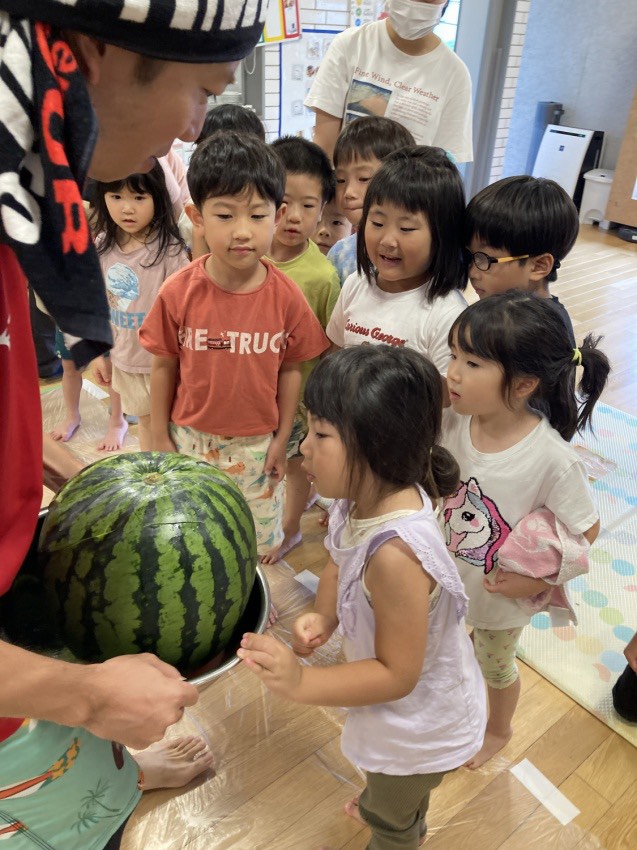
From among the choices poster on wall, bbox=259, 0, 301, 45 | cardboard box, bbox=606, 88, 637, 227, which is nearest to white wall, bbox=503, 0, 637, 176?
cardboard box, bbox=606, 88, 637, 227

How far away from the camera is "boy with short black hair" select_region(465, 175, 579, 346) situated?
5.85 feet

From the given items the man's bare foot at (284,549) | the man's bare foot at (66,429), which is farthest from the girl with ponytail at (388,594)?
the man's bare foot at (66,429)

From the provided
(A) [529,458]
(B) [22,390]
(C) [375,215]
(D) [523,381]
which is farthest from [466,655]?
(C) [375,215]

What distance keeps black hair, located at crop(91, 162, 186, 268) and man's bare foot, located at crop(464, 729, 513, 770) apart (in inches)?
79.2

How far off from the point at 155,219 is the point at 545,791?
2316 mm

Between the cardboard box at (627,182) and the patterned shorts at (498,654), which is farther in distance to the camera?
the cardboard box at (627,182)

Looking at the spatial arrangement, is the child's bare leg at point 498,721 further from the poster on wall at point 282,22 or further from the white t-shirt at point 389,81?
the poster on wall at point 282,22

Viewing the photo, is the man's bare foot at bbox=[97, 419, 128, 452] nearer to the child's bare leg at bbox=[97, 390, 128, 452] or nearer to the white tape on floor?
the child's bare leg at bbox=[97, 390, 128, 452]

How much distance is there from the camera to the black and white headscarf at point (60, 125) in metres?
0.54

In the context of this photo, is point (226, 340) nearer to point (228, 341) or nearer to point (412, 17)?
point (228, 341)

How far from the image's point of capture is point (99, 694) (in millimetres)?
726

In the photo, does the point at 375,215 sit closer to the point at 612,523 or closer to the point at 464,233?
the point at 464,233

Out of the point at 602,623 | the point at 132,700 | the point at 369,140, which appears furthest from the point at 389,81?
the point at 132,700

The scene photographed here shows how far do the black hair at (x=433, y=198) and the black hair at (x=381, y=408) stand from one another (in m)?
0.75
